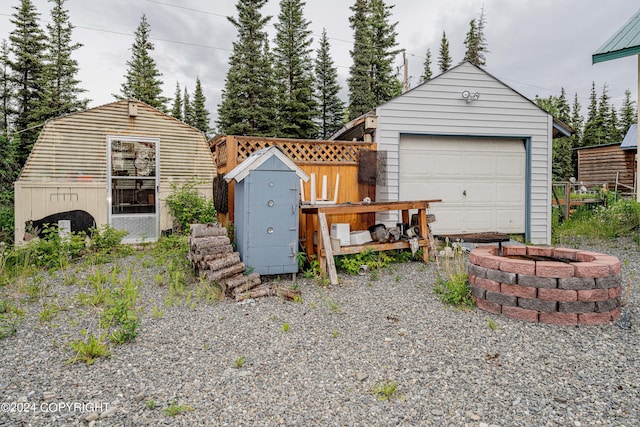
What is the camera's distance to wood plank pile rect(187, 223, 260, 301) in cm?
433

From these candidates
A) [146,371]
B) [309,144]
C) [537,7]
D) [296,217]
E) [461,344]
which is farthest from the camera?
[537,7]

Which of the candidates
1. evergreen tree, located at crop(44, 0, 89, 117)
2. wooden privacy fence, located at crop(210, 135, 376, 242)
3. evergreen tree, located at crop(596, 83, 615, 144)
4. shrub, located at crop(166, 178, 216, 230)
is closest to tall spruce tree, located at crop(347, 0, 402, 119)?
wooden privacy fence, located at crop(210, 135, 376, 242)

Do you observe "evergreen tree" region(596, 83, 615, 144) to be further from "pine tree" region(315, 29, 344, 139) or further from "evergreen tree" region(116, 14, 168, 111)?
"evergreen tree" region(116, 14, 168, 111)

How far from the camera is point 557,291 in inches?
127

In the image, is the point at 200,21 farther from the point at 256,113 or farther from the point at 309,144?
the point at 309,144

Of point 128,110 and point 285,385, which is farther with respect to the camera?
point 128,110

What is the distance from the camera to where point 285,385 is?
7.82ft

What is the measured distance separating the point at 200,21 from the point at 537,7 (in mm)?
11650

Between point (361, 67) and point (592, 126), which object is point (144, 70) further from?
point (592, 126)

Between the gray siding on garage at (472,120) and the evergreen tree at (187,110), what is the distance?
22947 mm

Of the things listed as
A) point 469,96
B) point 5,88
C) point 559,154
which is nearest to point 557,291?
point 469,96

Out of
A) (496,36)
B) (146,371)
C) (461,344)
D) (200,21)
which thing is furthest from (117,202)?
(496,36)

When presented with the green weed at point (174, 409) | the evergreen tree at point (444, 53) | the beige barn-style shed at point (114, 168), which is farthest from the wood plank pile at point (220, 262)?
the evergreen tree at point (444, 53)

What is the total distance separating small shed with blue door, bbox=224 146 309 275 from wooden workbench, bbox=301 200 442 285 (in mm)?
376
